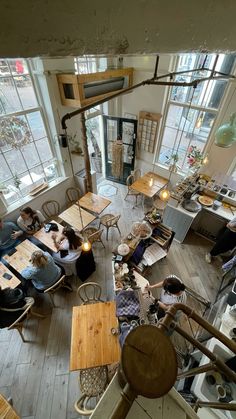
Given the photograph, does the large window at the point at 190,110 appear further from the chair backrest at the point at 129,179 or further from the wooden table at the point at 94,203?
the wooden table at the point at 94,203

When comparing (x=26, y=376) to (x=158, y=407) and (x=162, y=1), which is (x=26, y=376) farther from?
(x=162, y=1)

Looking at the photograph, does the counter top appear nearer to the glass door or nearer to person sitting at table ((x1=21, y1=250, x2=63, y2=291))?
the glass door

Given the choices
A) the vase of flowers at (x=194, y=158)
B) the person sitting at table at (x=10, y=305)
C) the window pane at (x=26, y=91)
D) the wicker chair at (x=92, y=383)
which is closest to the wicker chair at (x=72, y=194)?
the window pane at (x=26, y=91)

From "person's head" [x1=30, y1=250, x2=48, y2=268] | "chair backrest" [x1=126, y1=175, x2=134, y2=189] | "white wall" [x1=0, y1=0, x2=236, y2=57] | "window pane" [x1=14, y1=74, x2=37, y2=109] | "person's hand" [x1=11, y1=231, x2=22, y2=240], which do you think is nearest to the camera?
"white wall" [x1=0, y1=0, x2=236, y2=57]

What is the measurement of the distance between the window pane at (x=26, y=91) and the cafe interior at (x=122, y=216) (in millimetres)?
25

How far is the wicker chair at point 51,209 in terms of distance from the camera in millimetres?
4945

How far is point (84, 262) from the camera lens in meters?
3.86

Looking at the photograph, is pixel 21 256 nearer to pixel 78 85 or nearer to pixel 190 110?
pixel 78 85

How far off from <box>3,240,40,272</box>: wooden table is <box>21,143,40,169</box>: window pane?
1.82 meters

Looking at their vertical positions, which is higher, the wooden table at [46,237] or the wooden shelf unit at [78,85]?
the wooden shelf unit at [78,85]

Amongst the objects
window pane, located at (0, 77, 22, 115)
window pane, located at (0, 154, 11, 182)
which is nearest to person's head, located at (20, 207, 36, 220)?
window pane, located at (0, 154, 11, 182)

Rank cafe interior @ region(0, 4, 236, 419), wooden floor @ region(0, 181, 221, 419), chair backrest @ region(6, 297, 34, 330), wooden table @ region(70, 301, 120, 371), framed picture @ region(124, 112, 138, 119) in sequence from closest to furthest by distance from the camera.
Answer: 1. cafe interior @ region(0, 4, 236, 419)
2. wooden table @ region(70, 301, 120, 371)
3. wooden floor @ region(0, 181, 221, 419)
4. chair backrest @ region(6, 297, 34, 330)
5. framed picture @ region(124, 112, 138, 119)

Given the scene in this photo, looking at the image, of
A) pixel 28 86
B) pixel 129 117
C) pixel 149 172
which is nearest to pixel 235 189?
pixel 149 172

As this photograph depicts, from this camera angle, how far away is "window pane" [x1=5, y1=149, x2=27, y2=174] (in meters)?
4.09
